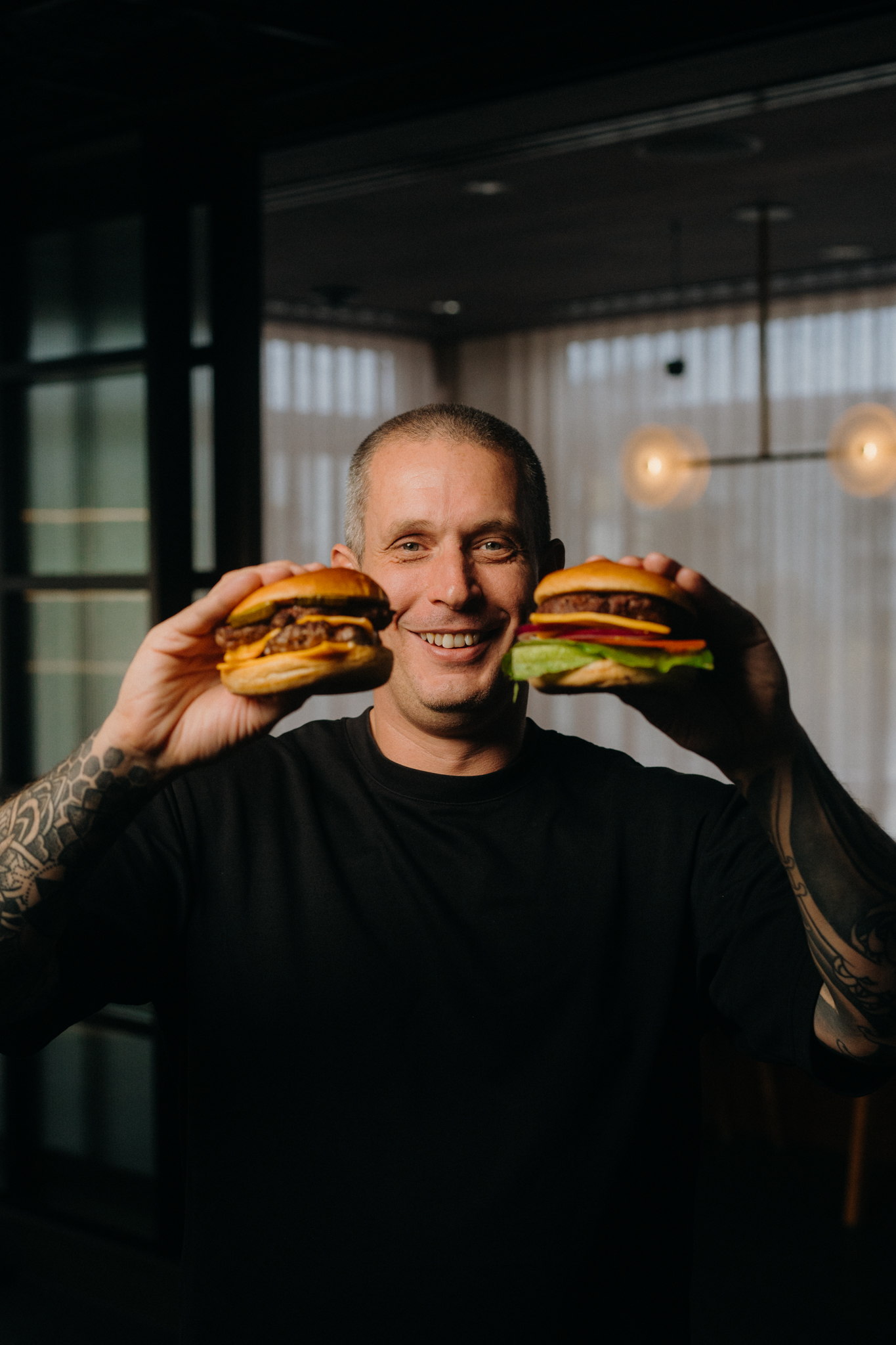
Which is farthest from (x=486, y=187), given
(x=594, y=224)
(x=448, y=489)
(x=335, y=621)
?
(x=335, y=621)

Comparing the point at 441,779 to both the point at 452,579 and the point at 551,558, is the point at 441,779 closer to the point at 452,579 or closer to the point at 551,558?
the point at 452,579

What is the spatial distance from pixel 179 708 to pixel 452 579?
362mm

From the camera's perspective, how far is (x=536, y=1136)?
1399 mm

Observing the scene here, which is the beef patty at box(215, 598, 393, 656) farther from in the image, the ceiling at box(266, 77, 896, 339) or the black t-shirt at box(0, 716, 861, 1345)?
the ceiling at box(266, 77, 896, 339)

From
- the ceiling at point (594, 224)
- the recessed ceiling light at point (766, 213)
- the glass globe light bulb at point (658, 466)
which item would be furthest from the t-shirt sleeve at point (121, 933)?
the recessed ceiling light at point (766, 213)

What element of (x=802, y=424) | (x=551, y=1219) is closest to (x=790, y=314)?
(x=802, y=424)

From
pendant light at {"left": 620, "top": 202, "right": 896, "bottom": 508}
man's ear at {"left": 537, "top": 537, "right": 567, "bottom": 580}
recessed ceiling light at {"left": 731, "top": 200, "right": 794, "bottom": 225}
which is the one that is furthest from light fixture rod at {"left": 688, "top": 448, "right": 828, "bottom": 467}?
man's ear at {"left": 537, "top": 537, "right": 567, "bottom": 580}

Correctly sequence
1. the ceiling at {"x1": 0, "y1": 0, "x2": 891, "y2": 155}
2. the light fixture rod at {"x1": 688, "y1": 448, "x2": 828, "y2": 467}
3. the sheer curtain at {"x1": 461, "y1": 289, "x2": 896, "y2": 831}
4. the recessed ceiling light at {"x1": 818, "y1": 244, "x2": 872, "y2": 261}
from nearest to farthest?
the ceiling at {"x1": 0, "y1": 0, "x2": 891, "y2": 155} < the light fixture rod at {"x1": 688, "y1": 448, "x2": 828, "y2": 467} < the recessed ceiling light at {"x1": 818, "y1": 244, "x2": 872, "y2": 261} < the sheer curtain at {"x1": 461, "y1": 289, "x2": 896, "y2": 831}

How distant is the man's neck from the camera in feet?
5.16

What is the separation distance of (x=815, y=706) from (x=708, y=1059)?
3.04 metres

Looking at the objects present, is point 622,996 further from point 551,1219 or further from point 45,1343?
point 45,1343

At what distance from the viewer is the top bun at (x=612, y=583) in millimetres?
1330

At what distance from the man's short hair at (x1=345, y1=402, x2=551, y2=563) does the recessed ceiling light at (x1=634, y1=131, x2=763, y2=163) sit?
10.2ft

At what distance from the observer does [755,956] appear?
145 cm
